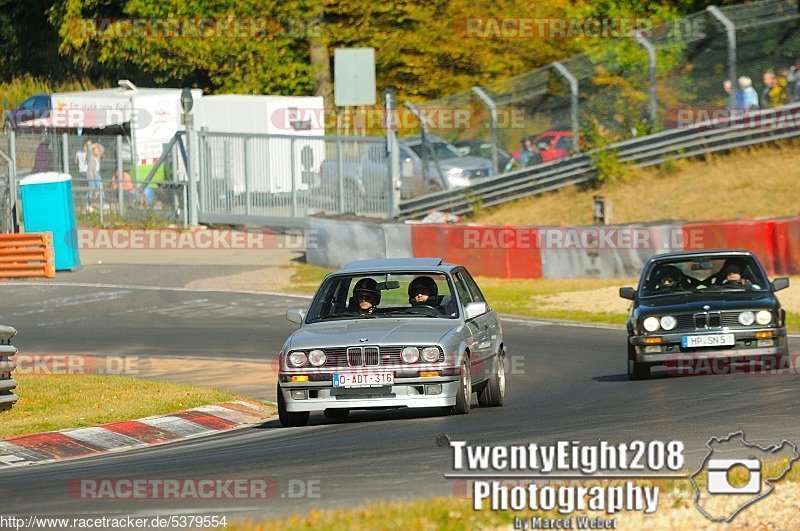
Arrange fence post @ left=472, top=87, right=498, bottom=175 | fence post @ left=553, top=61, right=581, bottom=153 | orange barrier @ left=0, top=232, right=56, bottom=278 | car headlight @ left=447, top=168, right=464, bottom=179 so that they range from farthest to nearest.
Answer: car headlight @ left=447, top=168, right=464, bottom=179 → fence post @ left=472, top=87, right=498, bottom=175 → fence post @ left=553, top=61, right=581, bottom=153 → orange barrier @ left=0, top=232, right=56, bottom=278

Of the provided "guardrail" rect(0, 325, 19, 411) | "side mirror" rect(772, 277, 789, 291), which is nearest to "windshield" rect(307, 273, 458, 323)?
"guardrail" rect(0, 325, 19, 411)

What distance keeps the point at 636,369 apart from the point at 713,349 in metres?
0.83

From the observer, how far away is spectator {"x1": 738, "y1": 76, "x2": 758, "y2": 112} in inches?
1195

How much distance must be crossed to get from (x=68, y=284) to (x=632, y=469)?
67.6ft

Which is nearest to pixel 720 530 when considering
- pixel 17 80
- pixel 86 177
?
pixel 86 177

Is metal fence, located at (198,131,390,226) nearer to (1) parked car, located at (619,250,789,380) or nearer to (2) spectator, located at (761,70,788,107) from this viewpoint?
(2) spectator, located at (761,70,788,107)

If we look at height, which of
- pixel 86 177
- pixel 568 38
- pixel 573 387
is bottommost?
pixel 573 387

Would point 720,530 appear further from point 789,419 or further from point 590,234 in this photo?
point 590,234

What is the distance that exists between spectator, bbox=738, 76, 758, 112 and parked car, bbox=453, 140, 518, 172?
5137mm

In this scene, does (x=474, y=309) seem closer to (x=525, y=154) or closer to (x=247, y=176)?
(x=525, y=154)

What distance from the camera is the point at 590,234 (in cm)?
2573

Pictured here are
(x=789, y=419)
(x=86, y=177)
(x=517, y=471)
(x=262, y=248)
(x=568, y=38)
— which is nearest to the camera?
(x=517, y=471)

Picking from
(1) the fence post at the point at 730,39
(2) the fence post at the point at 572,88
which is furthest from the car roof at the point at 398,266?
(2) the fence post at the point at 572,88

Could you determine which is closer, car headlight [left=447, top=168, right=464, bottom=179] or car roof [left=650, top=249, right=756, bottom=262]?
car roof [left=650, top=249, right=756, bottom=262]
